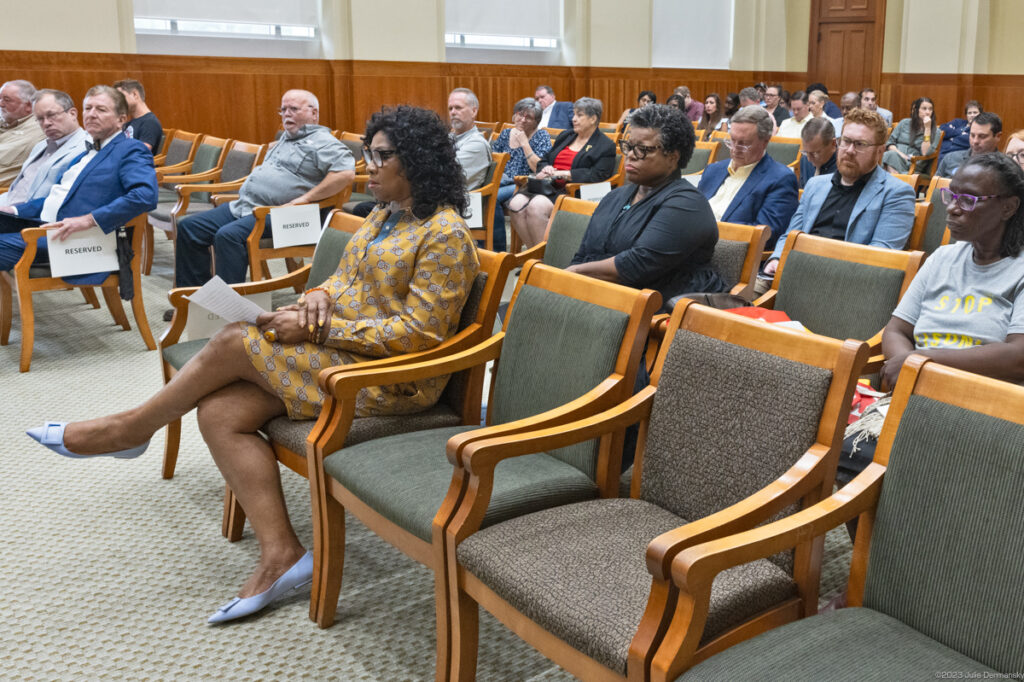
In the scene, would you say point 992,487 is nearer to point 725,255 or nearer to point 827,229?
point 725,255

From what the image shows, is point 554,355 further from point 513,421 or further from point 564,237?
point 564,237

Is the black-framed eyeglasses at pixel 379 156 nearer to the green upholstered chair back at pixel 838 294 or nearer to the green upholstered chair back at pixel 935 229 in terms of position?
the green upholstered chair back at pixel 838 294

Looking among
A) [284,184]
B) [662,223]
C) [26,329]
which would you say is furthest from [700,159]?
[26,329]

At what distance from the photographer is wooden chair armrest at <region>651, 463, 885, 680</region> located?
1384 millimetres

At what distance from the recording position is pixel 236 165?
6043mm

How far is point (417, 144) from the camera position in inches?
102

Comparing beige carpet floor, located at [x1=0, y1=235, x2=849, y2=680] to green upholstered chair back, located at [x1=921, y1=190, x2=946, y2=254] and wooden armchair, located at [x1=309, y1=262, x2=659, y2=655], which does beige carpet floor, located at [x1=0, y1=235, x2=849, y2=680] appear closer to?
wooden armchair, located at [x1=309, y1=262, x2=659, y2=655]

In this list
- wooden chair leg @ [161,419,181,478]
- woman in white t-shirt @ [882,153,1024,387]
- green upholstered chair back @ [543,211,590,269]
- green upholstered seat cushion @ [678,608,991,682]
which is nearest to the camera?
green upholstered seat cushion @ [678,608,991,682]

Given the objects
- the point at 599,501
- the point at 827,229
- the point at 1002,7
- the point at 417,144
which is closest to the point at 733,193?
the point at 827,229

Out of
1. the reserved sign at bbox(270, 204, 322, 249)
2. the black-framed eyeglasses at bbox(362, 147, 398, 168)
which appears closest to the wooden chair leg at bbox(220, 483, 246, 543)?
the black-framed eyeglasses at bbox(362, 147, 398, 168)

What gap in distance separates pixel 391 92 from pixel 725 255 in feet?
25.3

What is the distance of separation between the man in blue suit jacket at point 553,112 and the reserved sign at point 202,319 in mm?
6858

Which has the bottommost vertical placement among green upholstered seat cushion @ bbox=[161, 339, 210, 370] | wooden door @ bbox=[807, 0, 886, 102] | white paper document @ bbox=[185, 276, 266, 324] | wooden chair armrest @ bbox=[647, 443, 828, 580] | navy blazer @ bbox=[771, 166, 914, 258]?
green upholstered seat cushion @ bbox=[161, 339, 210, 370]

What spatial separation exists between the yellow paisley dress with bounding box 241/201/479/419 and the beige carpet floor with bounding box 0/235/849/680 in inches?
19.6
